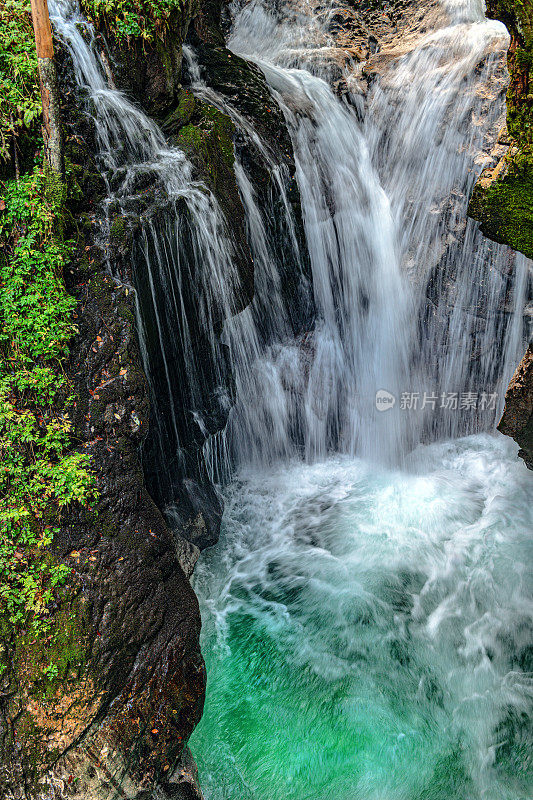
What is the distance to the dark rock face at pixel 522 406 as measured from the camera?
577 cm

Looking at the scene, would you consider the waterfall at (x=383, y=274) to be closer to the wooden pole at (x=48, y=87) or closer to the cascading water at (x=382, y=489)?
the cascading water at (x=382, y=489)

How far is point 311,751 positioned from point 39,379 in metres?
4.09

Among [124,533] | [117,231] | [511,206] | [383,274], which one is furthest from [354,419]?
[124,533]

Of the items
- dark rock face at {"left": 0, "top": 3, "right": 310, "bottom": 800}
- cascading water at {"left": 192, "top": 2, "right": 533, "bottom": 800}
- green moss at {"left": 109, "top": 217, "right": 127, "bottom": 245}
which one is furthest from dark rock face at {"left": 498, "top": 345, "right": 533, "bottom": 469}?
green moss at {"left": 109, "top": 217, "right": 127, "bottom": 245}

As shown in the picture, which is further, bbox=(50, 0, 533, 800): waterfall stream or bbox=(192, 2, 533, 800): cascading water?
bbox=(50, 0, 533, 800): waterfall stream

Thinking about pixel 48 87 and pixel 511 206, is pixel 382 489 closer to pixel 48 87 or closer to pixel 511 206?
pixel 511 206

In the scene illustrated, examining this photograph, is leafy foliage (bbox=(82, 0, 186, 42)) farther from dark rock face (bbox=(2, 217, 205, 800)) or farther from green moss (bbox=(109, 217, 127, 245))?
dark rock face (bbox=(2, 217, 205, 800))

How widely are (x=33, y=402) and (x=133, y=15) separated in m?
4.63

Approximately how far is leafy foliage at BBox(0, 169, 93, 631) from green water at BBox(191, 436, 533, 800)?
2.49 m

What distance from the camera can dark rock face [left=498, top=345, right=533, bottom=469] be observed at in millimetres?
5773

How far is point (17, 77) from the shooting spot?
4938 mm

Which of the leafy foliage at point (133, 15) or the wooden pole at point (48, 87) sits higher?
the leafy foliage at point (133, 15)

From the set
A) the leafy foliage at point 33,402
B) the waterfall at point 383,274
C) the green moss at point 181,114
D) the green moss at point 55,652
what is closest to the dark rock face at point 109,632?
the green moss at point 55,652

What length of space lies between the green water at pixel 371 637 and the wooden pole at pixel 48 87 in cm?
515
